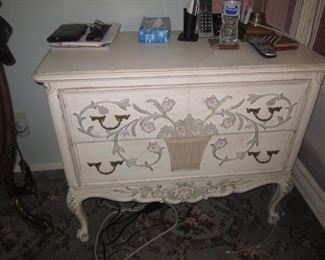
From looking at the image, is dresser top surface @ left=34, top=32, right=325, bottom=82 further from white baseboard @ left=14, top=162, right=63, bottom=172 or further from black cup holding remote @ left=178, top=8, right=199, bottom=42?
white baseboard @ left=14, top=162, right=63, bottom=172

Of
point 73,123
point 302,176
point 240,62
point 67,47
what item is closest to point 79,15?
point 67,47

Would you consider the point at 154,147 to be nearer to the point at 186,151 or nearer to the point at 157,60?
the point at 186,151

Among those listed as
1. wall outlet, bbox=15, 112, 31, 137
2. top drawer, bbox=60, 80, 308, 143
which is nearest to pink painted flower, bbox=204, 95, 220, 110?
top drawer, bbox=60, 80, 308, 143

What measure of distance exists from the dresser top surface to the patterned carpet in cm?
82

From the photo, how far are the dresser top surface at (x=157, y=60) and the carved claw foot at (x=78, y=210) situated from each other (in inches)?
20.2

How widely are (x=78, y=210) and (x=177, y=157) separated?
498 mm

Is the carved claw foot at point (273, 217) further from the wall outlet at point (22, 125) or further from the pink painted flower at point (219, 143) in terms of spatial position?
the wall outlet at point (22, 125)

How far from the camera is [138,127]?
0.97m

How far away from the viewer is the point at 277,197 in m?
1.26

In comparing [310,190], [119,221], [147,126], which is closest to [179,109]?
[147,126]

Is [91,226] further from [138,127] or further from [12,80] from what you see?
[12,80]

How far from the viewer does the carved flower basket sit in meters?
1.02

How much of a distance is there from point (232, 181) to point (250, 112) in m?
0.33

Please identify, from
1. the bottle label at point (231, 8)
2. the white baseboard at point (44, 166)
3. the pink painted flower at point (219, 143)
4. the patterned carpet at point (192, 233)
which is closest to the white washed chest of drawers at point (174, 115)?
the pink painted flower at point (219, 143)
